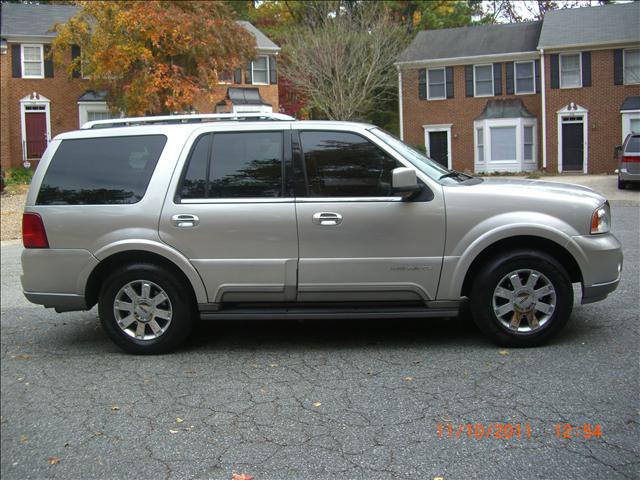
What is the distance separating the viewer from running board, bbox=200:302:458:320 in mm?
5473

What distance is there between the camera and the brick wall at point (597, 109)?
2225 cm

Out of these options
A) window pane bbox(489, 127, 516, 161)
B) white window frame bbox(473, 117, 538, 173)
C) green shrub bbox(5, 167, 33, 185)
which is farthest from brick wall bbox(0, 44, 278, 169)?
window pane bbox(489, 127, 516, 161)

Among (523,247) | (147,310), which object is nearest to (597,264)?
(523,247)

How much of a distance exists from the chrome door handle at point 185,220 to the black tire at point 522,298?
2.35 meters

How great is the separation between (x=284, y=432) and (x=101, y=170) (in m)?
3.02

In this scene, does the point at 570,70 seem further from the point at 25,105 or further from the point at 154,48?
the point at 25,105

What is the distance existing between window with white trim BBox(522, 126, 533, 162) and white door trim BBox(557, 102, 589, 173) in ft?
8.43

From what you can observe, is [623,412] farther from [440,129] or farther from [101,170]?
[440,129]

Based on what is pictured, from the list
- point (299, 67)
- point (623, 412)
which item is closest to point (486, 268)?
point (623, 412)

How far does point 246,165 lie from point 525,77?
100 ft

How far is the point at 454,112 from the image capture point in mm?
34688

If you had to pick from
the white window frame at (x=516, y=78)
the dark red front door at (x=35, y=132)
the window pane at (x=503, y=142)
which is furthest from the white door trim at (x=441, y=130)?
the dark red front door at (x=35, y=132)

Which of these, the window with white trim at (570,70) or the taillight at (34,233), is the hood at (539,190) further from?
the window with white trim at (570,70)

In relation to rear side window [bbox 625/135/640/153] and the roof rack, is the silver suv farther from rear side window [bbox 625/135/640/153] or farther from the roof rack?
rear side window [bbox 625/135/640/153]
